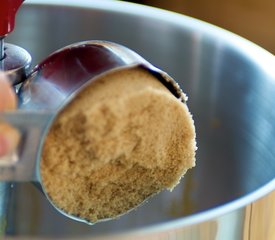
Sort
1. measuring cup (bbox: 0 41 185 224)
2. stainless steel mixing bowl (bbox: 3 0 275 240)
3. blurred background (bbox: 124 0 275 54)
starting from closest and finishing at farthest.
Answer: measuring cup (bbox: 0 41 185 224), stainless steel mixing bowl (bbox: 3 0 275 240), blurred background (bbox: 124 0 275 54)

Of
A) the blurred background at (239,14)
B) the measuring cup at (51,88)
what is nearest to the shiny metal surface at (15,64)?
the measuring cup at (51,88)

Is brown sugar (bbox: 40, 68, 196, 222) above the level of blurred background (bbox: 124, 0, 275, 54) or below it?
above

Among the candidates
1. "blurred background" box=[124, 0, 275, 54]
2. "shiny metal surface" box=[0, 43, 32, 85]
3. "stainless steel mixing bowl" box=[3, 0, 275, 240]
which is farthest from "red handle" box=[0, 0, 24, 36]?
"blurred background" box=[124, 0, 275, 54]

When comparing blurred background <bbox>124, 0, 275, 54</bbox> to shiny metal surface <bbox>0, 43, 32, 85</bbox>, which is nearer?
shiny metal surface <bbox>0, 43, 32, 85</bbox>

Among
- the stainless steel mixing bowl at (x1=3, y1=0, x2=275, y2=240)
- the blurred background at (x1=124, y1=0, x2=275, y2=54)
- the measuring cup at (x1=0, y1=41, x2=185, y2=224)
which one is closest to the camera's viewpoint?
the measuring cup at (x1=0, y1=41, x2=185, y2=224)

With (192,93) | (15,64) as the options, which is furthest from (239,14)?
(15,64)

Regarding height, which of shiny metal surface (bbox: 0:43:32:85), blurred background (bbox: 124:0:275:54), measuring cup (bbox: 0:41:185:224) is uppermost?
measuring cup (bbox: 0:41:185:224)

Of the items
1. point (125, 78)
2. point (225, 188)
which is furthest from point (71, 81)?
point (225, 188)

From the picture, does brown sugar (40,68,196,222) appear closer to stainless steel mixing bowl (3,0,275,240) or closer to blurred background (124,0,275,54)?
stainless steel mixing bowl (3,0,275,240)
